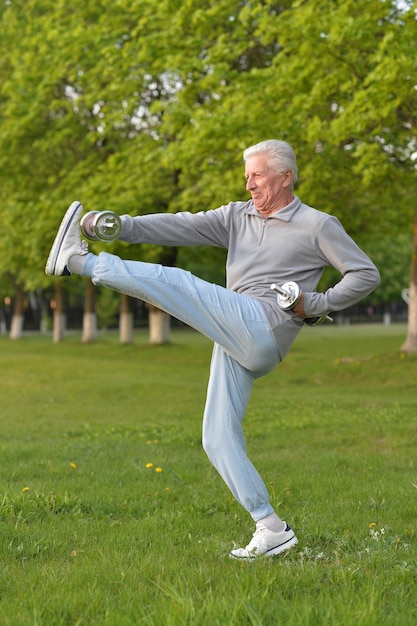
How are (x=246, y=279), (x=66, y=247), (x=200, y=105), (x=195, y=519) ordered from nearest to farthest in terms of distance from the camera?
1. (x=66, y=247)
2. (x=246, y=279)
3. (x=195, y=519)
4. (x=200, y=105)

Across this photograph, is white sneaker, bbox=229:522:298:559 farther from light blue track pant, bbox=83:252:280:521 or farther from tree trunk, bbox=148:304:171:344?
tree trunk, bbox=148:304:171:344

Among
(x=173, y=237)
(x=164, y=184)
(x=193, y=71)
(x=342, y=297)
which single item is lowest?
(x=342, y=297)

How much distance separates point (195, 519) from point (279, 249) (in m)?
2.06

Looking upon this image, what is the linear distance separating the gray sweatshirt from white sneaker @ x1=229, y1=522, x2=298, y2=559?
39.3 inches

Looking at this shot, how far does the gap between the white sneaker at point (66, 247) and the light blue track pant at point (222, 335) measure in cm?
10

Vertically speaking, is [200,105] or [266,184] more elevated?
[200,105]

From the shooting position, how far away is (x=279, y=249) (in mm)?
4562

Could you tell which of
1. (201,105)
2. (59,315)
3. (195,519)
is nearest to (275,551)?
(195,519)

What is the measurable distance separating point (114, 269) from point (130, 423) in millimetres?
8383

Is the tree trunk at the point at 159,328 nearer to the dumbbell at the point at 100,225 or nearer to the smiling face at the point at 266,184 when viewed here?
the smiling face at the point at 266,184

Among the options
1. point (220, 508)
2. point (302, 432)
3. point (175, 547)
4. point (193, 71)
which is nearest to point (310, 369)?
point (193, 71)

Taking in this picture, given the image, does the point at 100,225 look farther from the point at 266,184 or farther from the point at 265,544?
the point at 265,544

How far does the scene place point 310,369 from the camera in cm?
2052

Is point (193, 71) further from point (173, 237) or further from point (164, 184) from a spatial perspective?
point (173, 237)
